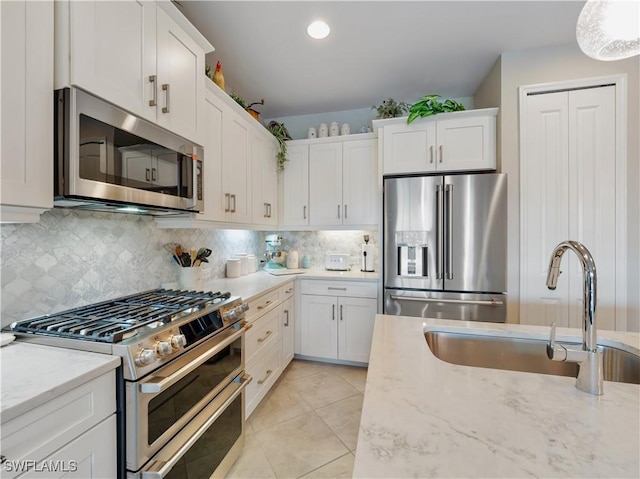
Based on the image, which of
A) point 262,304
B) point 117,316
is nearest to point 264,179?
point 262,304

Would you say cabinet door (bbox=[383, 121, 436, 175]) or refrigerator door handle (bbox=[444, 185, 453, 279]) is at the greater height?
cabinet door (bbox=[383, 121, 436, 175])

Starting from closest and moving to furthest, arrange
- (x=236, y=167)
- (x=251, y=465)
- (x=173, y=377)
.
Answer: (x=173, y=377) < (x=251, y=465) < (x=236, y=167)

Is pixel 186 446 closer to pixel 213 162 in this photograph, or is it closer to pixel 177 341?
pixel 177 341

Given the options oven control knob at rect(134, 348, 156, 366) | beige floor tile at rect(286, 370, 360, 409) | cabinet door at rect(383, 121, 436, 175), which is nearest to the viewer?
oven control knob at rect(134, 348, 156, 366)

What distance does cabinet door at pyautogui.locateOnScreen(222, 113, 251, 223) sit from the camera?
2.19m

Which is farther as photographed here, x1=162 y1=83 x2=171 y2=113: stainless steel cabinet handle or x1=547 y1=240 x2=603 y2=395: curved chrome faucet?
x1=162 y1=83 x2=171 y2=113: stainless steel cabinet handle

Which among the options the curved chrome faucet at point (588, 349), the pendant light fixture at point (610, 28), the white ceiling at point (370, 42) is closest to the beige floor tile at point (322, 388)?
the curved chrome faucet at point (588, 349)

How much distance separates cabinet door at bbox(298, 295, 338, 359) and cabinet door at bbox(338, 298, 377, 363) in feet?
0.20

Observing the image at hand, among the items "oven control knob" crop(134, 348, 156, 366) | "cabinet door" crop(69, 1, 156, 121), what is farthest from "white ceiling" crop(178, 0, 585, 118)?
"oven control knob" crop(134, 348, 156, 366)

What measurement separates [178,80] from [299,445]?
230 centimetres

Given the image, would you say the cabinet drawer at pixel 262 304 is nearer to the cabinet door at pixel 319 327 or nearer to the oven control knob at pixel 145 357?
the cabinet door at pixel 319 327

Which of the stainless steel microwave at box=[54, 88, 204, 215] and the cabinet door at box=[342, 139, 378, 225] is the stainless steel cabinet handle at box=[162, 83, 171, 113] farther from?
the cabinet door at box=[342, 139, 378, 225]

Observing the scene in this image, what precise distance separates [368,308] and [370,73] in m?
2.19

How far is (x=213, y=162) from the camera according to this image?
79.4 inches
